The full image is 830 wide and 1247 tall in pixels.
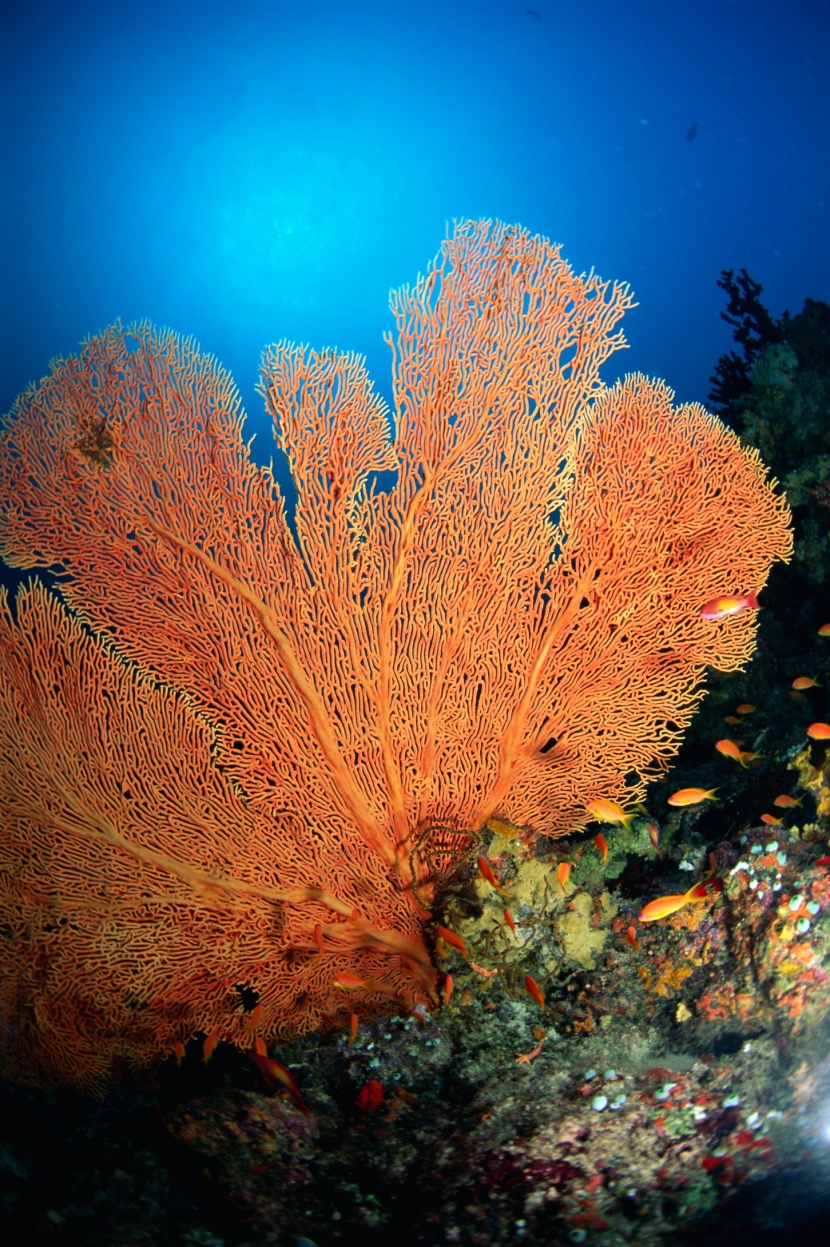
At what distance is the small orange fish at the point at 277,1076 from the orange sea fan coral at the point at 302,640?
344mm

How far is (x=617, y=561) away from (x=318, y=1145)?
342 centimetres

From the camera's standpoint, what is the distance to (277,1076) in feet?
9.53

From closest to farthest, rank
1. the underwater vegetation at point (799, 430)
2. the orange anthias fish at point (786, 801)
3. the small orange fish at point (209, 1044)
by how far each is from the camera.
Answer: the small orange fish at point (209, 1044) < the orange anthias fish at point (786, 801) < the underwater vegetation at point (799, 430)

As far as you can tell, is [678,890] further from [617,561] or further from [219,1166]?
[219,1166]

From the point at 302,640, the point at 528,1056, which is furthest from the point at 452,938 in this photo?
the point at 302,640

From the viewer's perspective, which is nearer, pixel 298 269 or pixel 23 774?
pixel 23 774

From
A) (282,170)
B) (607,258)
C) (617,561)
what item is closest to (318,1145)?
(617,561)

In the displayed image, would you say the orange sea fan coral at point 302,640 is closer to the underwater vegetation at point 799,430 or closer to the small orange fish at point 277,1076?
the small orange fish at point 277,1076

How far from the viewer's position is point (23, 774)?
323 cm

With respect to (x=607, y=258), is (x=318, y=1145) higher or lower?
lower

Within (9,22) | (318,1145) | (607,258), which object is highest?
(607,258)

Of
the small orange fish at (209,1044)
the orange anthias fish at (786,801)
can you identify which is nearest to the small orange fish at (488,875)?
the small orange fish at (209,1044)

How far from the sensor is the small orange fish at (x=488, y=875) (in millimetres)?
3182

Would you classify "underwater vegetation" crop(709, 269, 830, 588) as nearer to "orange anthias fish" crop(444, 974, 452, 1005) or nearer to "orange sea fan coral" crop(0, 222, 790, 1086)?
"orange sea fan coral" crop(0, 222, 790, 1086)
